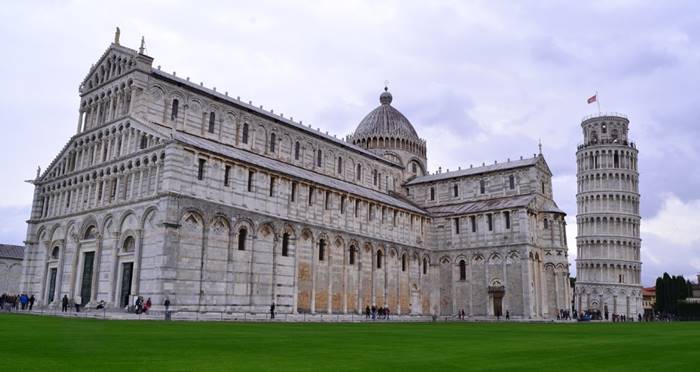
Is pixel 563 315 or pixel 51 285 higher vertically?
pixel 51 285

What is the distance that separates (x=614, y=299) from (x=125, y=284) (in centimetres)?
7521

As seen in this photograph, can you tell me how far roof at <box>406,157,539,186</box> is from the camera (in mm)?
61344

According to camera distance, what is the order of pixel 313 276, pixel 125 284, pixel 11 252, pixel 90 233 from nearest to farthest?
pixel 125 284
pixel 90 233
pixel 313 276
pixel 11 252

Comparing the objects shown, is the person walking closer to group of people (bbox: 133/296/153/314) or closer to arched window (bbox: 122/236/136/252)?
group of people (bbox: 133/296/153/314)

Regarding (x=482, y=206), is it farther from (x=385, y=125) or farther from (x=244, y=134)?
(x=244, y=134)

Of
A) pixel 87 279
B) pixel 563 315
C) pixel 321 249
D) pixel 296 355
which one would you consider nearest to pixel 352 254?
pixel 321 249

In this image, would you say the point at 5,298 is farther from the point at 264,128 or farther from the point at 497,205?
the point at 497,205

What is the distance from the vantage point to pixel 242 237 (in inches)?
1617

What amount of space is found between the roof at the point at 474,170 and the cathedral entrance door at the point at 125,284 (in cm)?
3862

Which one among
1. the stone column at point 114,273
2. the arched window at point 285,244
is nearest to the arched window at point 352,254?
the arched window at point 285,244

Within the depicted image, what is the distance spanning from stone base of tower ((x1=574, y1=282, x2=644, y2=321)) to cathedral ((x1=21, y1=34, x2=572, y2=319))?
33963 millimetres

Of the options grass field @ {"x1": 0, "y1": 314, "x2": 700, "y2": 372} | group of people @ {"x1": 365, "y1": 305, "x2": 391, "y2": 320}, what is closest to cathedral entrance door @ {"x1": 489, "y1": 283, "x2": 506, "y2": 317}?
group of people @ {"x1": 365, "y1": 305, "x2": 391, "y2": 320}

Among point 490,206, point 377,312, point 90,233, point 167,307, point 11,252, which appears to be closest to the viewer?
point 167,307

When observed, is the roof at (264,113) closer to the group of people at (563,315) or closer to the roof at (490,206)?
the roof at (490,206)
